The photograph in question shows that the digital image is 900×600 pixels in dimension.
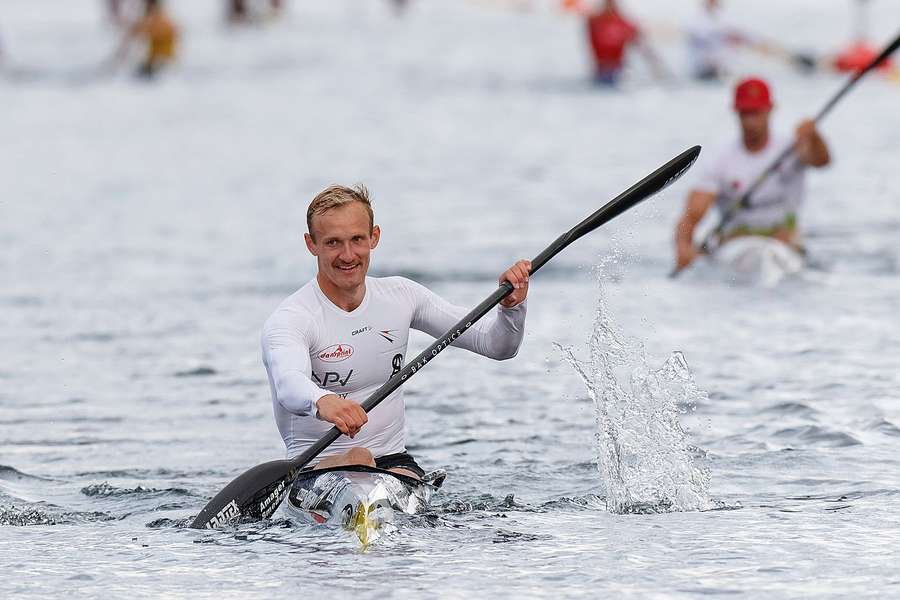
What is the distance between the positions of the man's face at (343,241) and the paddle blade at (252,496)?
80 centimetres

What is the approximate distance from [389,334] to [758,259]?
691cm

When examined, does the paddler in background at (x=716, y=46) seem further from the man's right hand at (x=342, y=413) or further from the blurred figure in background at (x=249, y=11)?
the man's right hand at (x=342, y=413)

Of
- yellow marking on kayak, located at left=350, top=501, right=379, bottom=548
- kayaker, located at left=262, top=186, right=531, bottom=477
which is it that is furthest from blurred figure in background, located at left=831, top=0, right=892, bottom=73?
yellow marking on kayak, located at left=350, top=501, right=379, bottom=548

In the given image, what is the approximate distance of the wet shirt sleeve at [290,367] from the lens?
7312mm

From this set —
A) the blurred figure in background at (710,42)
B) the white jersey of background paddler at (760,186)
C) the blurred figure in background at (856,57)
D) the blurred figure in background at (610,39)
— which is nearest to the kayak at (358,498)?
the white jersey of background paddler at (760,186)

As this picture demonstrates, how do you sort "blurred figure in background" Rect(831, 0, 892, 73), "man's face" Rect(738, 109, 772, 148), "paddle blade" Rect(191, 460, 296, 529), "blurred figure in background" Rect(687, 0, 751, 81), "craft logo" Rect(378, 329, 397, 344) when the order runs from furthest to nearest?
"blurred figure in background" Rect(831, 0, 892, 73) → "blurred figure in background" Rect(687, 0, 751, 81) → "man's face" Rect(738, 109, 772, 148) → "craft logo" Rect(378, 329, 397, 344) → "paddle blade" Rect(191, 460, 296, 529)

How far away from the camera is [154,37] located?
116 ft

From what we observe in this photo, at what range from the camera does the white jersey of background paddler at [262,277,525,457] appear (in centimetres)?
773

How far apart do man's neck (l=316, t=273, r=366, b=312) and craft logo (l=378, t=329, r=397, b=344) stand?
16 centimetres

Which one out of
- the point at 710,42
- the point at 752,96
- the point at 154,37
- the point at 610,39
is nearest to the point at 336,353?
the point at 752,96

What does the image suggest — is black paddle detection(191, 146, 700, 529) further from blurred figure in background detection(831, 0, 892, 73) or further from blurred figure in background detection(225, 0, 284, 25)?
blurred figure in background detection(225, 0, 284, 25)

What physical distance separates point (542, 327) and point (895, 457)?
4.49 meters

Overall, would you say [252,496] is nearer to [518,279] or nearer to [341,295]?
[341,295]

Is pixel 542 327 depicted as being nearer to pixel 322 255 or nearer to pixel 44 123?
pixel 322 255
